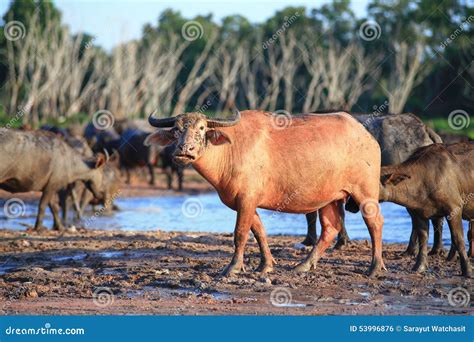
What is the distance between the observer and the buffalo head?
34.1 ft

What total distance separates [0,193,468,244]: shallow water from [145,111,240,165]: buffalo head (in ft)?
23.9

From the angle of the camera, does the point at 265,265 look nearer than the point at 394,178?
Yes

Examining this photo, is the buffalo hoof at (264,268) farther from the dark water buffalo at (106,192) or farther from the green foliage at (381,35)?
the green foliage at (381,35)

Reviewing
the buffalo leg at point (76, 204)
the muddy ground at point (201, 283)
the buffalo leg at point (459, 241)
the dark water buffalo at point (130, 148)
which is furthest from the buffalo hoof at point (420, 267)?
the dark water buffalo at point (130, 148)

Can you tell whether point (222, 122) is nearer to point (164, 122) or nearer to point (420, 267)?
point (164, 122)

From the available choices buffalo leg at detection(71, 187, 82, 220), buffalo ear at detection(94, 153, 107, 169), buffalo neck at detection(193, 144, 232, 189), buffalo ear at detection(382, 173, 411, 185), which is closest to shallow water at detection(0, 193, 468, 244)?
buffalo leg at detection(71, 187, 82, 220)

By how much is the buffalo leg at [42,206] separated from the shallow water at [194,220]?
50 centimetres

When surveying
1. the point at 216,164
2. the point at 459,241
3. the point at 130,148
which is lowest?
the point at 130,148

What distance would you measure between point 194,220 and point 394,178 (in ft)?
35.4

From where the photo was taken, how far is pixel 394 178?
11.9 metres

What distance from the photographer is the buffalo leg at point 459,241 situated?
11.4 meters

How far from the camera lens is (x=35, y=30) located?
205 feet

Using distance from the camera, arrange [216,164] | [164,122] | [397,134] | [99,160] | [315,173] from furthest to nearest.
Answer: [99,160] < [397,134] < [315,173] < [216,164] < [164,122]

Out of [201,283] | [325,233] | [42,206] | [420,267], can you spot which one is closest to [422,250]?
[420,267]
